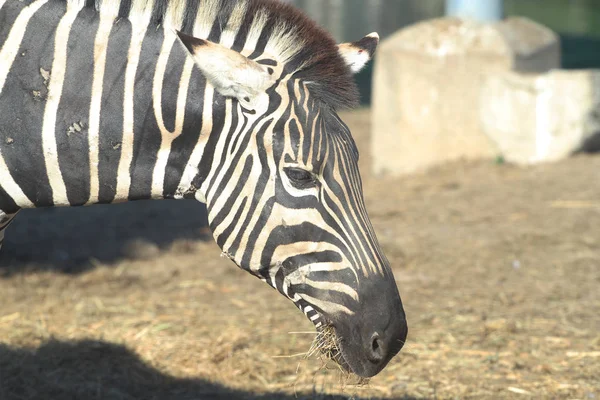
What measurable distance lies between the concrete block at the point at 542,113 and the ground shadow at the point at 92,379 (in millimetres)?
6147

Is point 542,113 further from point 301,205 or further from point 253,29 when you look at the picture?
point 301,205

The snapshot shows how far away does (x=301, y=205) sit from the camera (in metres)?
2.69

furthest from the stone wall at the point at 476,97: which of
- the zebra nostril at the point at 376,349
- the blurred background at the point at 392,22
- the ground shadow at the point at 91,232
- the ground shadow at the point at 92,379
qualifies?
the zebra nostril at the point at 376,349

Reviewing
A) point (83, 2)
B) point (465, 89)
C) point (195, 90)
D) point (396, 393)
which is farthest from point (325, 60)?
point (465, 89)

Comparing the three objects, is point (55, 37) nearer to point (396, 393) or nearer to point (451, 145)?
point (396, 393)

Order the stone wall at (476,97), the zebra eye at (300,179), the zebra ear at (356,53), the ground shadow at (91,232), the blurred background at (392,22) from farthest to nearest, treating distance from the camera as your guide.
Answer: the blurred background at (392,22), the stone wall at (476,97), the ground shadow at (91,232), the zebra ear at (356,53), the zebra eye at (300,179)

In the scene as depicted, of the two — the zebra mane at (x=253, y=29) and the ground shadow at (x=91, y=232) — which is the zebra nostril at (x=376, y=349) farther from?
the ground shadow at (x=91, y=232)

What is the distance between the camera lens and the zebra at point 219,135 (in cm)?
269

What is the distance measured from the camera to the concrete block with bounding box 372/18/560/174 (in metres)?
9.83

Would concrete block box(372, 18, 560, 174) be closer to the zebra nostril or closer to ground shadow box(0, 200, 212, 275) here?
ground shadow box(0, 200, 212, 275)

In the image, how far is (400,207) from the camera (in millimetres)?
8602

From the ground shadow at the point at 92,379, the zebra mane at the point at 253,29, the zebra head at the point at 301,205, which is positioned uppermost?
the zebra mane at the point at 253,29

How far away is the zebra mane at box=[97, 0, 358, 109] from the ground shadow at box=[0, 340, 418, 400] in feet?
6.13

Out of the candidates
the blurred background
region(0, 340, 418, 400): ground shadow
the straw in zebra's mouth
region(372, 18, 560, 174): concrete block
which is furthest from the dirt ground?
the blurred background
